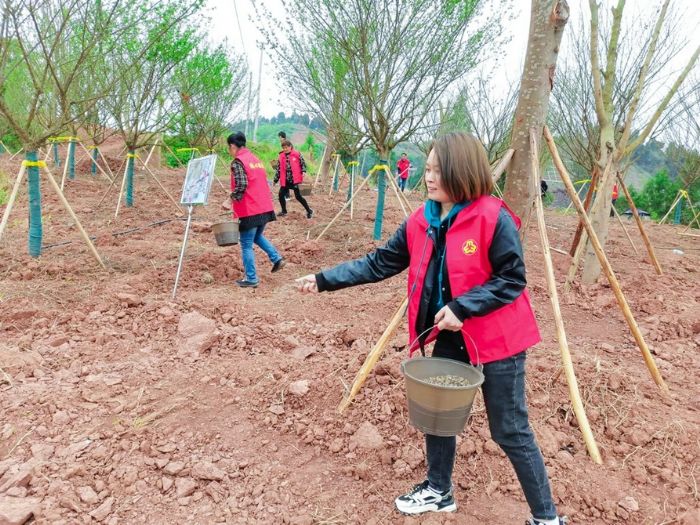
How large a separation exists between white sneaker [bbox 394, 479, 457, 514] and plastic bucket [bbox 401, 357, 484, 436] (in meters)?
0.51

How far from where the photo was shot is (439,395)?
5.45ft

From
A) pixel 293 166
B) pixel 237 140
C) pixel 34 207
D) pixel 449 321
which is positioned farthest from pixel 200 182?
pixel 449 321

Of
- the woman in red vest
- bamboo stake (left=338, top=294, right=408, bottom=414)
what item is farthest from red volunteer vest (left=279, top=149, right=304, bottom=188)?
the woman in red vest

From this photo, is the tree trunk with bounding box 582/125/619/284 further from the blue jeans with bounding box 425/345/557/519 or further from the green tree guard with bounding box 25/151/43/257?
the green tree guard with bounding box 25/151/43/257

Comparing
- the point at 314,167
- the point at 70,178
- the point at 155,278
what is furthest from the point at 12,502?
the point at 314,167

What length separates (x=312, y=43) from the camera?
9.36 metres

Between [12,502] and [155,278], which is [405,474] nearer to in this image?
[12,502]

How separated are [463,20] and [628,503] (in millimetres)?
6076

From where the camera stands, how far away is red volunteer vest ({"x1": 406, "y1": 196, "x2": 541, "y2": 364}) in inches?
67.6

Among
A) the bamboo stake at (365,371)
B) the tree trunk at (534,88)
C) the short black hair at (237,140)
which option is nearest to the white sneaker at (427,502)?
the bamboo stake at (365,371)

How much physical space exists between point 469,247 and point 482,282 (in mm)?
141

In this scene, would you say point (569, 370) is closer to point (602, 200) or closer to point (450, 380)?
point (450, 380)

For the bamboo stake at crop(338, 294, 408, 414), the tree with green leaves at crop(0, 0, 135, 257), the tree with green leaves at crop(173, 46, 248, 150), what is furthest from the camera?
the tree with green leaves at crop(173, 46, 248, 150)

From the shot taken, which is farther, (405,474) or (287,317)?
(287,317)
